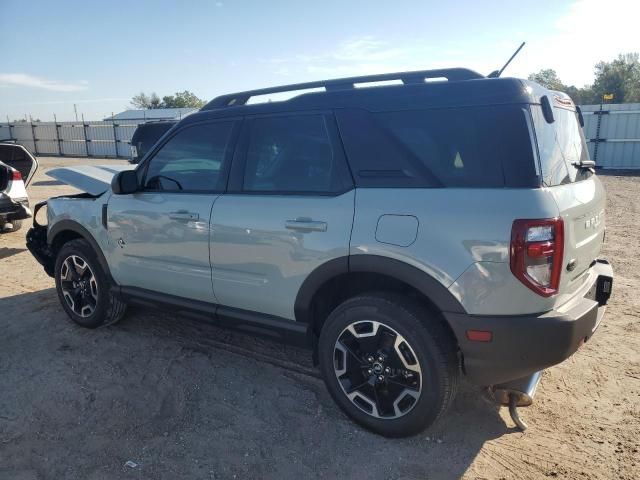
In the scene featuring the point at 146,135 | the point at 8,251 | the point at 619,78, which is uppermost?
the point at 619,78

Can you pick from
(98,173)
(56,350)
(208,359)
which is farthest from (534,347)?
(98,173)

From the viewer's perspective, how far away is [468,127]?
2.49 m

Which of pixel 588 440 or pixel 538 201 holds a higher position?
pixel 538 201

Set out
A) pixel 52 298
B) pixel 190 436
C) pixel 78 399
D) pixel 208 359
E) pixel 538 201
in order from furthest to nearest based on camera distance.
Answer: pixel 52 298 < pixel 208 359 < pixel 78 399 < pixel 190 436 < pixel 538 201

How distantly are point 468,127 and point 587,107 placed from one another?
17870 millimetres

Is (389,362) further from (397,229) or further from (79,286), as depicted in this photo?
(79,286)

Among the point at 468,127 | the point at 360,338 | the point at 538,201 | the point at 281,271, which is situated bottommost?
the point at 360,338

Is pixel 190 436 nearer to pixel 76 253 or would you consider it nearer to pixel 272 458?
pixel 272 458

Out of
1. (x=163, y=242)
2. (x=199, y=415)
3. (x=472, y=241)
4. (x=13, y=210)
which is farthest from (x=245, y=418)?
(x=13, y=210)

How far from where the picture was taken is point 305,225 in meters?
2.88

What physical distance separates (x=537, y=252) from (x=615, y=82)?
54536mm

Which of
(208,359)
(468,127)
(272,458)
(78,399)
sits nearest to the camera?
(468,127)

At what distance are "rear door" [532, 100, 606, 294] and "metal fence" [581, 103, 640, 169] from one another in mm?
16147

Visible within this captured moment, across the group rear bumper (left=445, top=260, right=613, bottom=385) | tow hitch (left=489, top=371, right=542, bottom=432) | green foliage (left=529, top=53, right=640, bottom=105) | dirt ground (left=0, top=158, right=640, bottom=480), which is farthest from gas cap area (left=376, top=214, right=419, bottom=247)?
green foliage (left=529, top=53, right=640, bottom=105)
